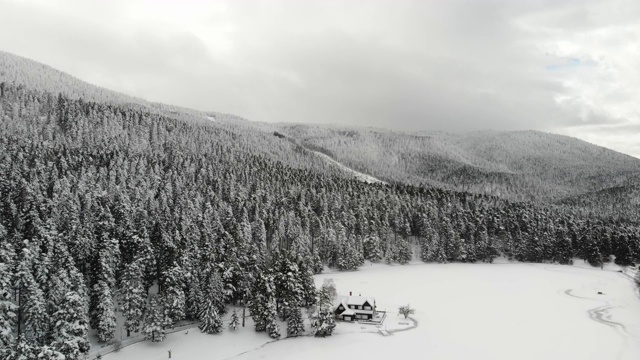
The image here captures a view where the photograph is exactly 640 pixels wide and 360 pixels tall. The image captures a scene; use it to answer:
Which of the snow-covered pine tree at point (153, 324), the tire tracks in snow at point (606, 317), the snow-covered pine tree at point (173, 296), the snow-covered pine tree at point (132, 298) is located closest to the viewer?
the snow-covered pine tree at point (153, 324)

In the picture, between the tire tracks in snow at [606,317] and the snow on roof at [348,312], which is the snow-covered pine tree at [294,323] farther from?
the tire tracks in snow at [606,317]

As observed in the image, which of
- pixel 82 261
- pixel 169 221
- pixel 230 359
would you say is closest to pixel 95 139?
pixel 169 221

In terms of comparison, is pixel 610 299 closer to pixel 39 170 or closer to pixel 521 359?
pixel 521 359

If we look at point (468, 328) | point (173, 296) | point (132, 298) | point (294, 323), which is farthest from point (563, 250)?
point (132, 298)

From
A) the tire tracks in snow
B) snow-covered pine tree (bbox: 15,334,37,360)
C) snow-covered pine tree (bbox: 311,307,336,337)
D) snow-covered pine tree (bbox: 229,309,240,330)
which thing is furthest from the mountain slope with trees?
the tire tracks in snow

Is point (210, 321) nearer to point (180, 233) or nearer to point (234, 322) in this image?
point (234, 322)

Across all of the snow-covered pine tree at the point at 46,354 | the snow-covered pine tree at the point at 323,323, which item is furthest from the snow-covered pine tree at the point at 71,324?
the snow-covered pine tree at the point at 323,323
